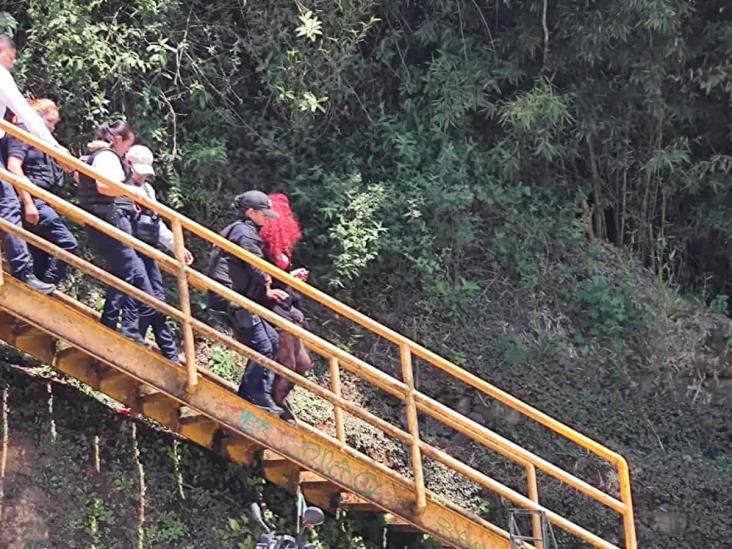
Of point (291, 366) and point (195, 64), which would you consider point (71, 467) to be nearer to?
point (291, 366)

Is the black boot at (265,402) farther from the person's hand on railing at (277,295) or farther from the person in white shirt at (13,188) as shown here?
the person in white shirt at (13,188)

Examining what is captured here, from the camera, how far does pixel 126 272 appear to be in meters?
6.26

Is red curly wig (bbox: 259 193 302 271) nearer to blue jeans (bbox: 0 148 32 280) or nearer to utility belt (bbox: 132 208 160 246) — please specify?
utility belt (bbox: 132 208 160 246)

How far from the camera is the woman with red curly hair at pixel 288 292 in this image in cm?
655

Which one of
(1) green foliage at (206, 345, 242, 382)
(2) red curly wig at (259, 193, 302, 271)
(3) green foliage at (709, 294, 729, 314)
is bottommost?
(1) green foliage at (206, 345, 242, 382)

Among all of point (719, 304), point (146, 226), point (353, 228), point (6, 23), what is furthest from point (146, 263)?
point (719, 304)

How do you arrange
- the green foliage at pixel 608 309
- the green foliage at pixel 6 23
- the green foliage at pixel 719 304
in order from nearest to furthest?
the green foliage at pixel 6 23, the green foliage at pixel 608 309, the green foliage at pixel 719 304

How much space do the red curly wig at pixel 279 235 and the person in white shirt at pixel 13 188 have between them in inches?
54.4

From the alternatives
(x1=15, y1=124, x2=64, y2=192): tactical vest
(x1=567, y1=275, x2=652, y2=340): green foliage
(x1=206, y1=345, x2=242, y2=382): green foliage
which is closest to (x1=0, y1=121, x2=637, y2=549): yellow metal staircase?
(x1=15, y1=124, x2=64, y2=192): tactical vest

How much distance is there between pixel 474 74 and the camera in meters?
10.1

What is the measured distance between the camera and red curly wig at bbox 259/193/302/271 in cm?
655

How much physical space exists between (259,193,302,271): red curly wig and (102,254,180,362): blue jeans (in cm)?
73

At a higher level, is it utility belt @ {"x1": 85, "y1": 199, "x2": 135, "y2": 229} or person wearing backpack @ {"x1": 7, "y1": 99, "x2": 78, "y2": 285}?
utility belt @ {"x1": 85, "y1": 199, "x2": 135, "y2": 229}

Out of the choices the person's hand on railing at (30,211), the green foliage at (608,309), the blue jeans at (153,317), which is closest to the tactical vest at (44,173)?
the person's hand on railing at (30,211)
